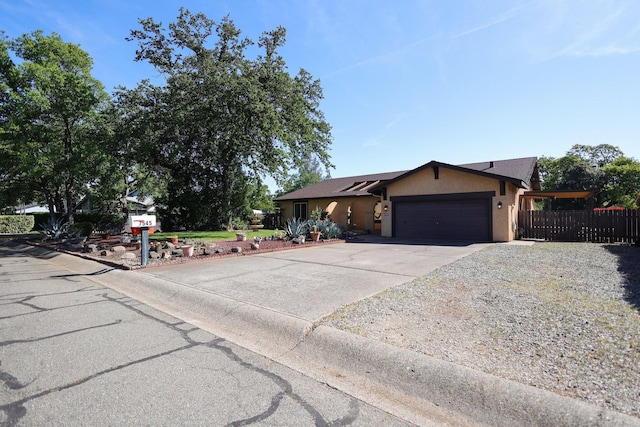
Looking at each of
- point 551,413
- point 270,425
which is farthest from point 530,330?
point 270,425

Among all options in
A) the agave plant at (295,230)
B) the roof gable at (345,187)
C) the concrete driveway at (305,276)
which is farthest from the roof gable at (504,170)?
the concrete driveway at (305,276)

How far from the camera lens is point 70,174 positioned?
1655 cm

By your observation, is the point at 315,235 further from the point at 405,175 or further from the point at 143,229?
the point at 143,229

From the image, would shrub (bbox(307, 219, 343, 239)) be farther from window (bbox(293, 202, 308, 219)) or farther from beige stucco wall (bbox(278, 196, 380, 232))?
window (bbox(293, 202, 308, 219))

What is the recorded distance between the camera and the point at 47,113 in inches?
645

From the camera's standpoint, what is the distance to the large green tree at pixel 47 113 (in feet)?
50.2

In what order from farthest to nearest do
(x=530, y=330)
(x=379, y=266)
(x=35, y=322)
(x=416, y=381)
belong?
(x=379, y=266) → (x=35, y=322) → (x=530, y=330) → (x=416, y=381)

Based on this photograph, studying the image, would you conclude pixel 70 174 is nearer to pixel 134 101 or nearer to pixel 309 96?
pixel 134 101

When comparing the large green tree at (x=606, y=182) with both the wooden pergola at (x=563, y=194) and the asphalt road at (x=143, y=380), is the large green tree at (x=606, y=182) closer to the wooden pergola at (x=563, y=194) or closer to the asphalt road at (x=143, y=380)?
the wooden pergola at (x=563, y=194)

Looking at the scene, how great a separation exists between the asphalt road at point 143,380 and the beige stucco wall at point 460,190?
14171 mm

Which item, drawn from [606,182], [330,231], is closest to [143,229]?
[330,231]

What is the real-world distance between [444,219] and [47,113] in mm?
20230

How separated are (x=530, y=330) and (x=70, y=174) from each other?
19.8 metres

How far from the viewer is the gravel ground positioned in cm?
289
